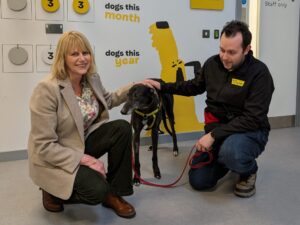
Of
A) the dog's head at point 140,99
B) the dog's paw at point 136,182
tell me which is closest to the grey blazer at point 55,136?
the dog's head at point 140,99

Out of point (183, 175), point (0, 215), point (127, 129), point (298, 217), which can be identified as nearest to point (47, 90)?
point (127, 129)

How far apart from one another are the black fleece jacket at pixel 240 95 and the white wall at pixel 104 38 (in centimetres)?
108

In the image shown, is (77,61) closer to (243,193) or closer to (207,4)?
(243,193)

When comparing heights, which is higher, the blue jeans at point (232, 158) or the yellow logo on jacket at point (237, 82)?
the yellow logo on jacket at point (237, 82)

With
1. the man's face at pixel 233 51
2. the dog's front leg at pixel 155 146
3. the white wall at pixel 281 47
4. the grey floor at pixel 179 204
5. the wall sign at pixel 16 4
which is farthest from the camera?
the white wall at pixel 281 47

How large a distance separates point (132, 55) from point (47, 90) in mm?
1543

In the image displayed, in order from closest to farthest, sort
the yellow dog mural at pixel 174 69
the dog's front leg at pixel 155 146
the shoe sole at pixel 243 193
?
the shoe sole at pixel 243 193
the dog's front leg at pixel 155 146
the yellow dog mural at pixel 174 69

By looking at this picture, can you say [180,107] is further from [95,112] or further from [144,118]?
[95,112]

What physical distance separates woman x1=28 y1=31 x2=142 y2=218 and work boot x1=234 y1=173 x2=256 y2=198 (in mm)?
670

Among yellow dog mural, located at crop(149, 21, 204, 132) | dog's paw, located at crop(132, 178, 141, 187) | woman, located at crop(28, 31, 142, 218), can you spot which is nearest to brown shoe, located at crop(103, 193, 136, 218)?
woman, located at crop(28, 31, 142, 218)

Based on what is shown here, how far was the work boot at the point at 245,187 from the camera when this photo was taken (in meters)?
2.09

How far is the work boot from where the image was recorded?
2086mm

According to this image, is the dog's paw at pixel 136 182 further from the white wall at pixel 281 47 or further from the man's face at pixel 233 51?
the white wall at pixel 281 47

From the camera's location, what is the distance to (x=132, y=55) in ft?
10.2
